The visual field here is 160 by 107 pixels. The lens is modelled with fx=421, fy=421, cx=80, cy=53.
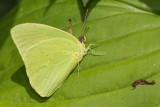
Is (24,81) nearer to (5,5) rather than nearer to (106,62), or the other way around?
(106,62)

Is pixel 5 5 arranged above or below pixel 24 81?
below

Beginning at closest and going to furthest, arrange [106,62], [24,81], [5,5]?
[106,62]
[24,81]
[5,5]

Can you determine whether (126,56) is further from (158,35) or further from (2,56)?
(2,56)

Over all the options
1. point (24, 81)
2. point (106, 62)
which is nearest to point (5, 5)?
point (24, 81)

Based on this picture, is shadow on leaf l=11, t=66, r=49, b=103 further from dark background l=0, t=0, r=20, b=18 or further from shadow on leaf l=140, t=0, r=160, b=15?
dark background l=0, t=0, r=20, b=18

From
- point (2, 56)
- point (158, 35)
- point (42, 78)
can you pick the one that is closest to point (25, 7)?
point (2, 56)

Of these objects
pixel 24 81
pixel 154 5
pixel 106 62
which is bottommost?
pixel 24 81

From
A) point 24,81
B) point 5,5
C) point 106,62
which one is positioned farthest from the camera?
point 5,5

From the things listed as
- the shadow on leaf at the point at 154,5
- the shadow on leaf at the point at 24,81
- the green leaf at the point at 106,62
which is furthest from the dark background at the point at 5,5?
the shadow on leaf at the point at 154,5

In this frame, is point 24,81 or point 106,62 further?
point 24,81
